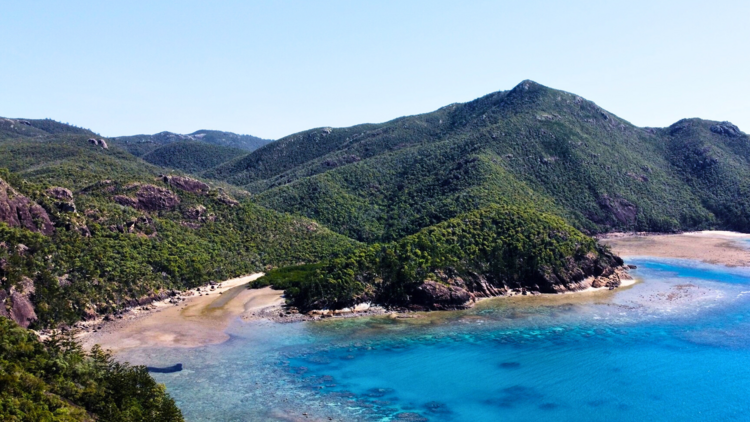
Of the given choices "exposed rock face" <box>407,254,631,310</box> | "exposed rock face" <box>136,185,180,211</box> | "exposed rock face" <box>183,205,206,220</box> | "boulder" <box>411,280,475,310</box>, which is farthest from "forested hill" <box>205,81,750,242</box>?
"boulder" <box>411,280,475,310</box>

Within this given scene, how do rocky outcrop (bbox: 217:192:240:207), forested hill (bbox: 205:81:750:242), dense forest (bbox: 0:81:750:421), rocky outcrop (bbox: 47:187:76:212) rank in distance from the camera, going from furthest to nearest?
forested hill (bbox: 205:81:750:242) → rocky outcrop (bbox: 217:192:240:207) → rocky outcrop (bbox: 47:187:76:212) → dense forest (bbox: 0:81:750:421)

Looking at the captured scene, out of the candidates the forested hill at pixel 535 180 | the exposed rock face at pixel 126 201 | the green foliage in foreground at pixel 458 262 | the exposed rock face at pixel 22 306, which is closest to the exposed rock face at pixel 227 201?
the exposed rock face at pixel 126 201

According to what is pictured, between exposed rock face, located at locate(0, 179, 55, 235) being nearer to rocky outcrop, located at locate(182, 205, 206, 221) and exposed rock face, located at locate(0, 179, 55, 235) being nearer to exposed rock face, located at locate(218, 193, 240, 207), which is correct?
rocky outcrop, located at locate(182, 205, 206, 221)

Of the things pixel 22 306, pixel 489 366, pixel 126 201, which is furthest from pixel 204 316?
pixel 489 366

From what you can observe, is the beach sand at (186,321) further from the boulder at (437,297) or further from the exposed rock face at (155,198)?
the exposed rock face at (155,198)

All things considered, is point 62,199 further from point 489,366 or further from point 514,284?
point 514,284
